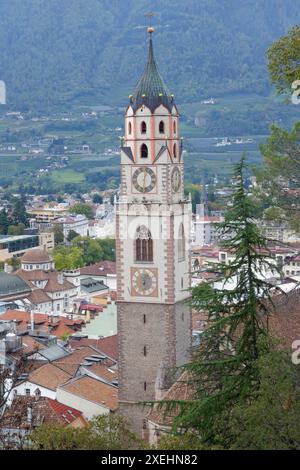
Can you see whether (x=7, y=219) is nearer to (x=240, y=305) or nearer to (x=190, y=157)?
(x=190, y=157)

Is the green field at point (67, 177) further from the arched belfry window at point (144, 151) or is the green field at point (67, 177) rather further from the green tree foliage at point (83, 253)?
the arched belfry window at point (144, 151)

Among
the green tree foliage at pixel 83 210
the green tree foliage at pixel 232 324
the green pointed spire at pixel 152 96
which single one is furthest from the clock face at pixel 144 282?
the green tree foliage at pixel 83 210

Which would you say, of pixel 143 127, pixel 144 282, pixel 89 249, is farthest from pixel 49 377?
pixel 89 249

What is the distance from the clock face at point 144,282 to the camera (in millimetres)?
29234

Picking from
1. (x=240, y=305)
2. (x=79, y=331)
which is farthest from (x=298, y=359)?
(x=79, y=331)

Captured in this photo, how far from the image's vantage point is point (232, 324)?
63.5ft

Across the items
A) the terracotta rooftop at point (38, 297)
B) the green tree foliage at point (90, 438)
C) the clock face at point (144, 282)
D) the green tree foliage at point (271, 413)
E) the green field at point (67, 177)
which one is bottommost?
the terracotta rooftop at point (38, 297)

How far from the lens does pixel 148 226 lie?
96.3ft

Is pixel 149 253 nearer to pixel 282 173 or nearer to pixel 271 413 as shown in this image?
pixel 282 173

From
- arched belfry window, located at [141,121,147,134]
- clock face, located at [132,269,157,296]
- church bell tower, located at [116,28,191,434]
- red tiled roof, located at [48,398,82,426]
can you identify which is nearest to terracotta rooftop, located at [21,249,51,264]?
red tiled roof, located at [48,398,82,426]

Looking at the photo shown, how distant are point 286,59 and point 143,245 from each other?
982 cm

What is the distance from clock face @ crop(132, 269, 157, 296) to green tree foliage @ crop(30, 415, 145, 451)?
1086 cm

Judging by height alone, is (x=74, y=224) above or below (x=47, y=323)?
above

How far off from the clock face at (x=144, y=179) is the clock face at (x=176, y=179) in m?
0.56
